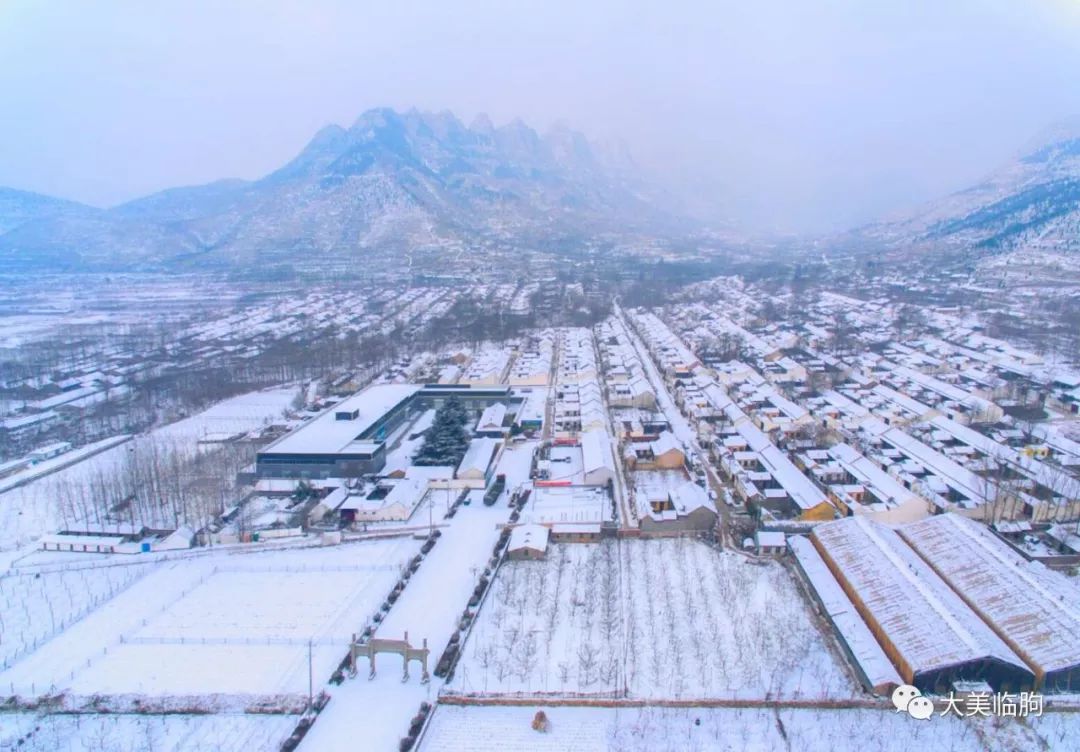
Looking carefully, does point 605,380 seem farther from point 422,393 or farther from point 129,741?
point 129,741

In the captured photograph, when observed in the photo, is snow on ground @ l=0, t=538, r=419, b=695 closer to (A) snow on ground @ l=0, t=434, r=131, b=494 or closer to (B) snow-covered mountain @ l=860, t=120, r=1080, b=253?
(A) snow on ground @ l=0, t=434, r=131, b=494

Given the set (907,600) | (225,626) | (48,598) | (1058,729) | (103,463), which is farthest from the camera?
(103,463)

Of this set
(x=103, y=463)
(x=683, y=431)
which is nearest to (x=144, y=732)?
(x=103, y=463)

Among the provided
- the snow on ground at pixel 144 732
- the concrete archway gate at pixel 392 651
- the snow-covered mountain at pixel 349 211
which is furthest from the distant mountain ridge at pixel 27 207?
the concrete archway gate at pixel 392 651

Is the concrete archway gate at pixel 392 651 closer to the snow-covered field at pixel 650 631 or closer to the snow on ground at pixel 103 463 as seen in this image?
the snow-covered field at pixel 650 631

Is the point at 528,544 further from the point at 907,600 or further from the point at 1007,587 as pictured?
the point at 1007,587

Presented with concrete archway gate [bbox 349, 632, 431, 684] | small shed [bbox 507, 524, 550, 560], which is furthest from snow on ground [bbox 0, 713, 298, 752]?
small shed [bbox 507, 524, 550, 560]
